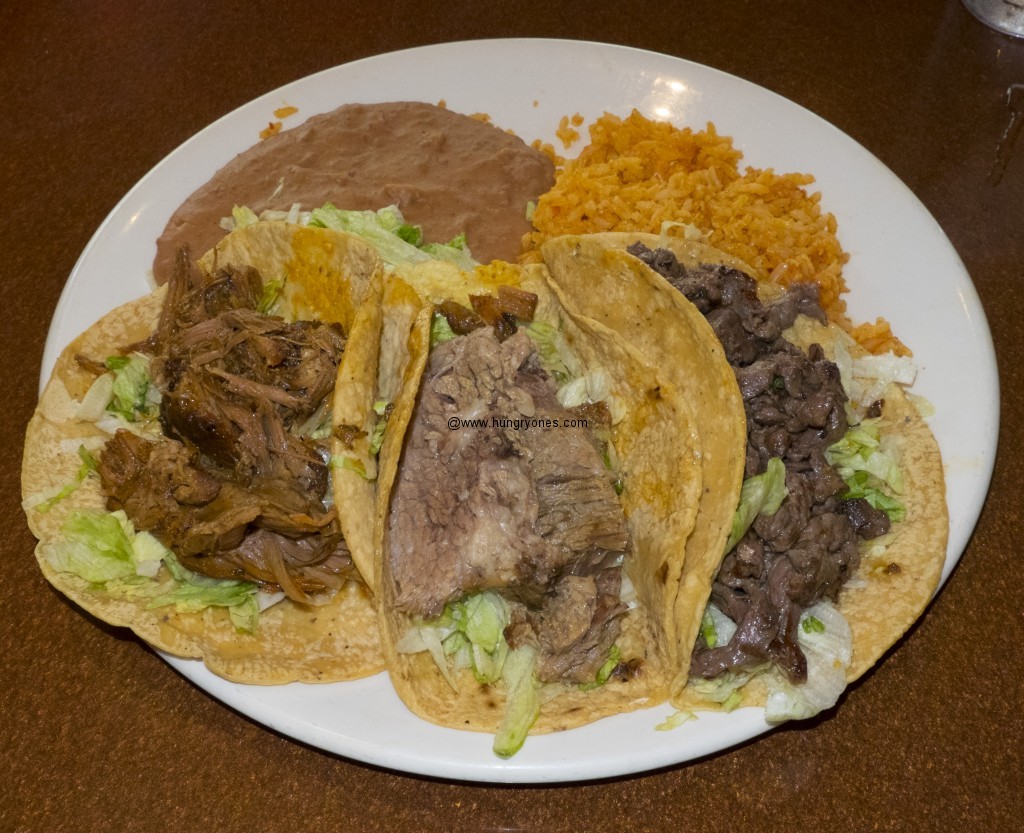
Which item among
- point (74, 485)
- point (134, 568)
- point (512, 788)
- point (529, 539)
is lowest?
point (512, 788)

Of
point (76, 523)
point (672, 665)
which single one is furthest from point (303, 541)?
point (672, 665)

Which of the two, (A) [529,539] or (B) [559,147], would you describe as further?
(B) [559,147]

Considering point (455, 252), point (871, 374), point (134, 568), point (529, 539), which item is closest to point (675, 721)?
point (529, 539)

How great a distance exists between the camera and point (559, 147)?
3.95 metres

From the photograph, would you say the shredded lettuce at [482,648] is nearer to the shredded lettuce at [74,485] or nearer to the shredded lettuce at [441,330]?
the shredded lettuce at [441,330]

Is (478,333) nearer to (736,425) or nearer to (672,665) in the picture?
(736,425)

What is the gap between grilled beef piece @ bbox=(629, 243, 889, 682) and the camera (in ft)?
8.32

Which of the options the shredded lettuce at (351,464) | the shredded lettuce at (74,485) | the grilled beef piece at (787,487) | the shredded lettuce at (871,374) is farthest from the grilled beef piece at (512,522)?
the shredded lettuce at (74,485)

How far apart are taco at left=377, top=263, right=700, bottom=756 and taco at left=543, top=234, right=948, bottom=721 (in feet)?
0.46

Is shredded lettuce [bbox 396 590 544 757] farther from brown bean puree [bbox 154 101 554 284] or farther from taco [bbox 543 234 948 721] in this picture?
brown bean puree [bbox 154 101 554 284]

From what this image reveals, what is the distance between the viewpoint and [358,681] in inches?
101

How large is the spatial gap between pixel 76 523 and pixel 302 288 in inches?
43.5

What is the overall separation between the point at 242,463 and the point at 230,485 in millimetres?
89

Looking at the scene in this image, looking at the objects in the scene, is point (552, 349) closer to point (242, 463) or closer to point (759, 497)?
point (759, 497)
